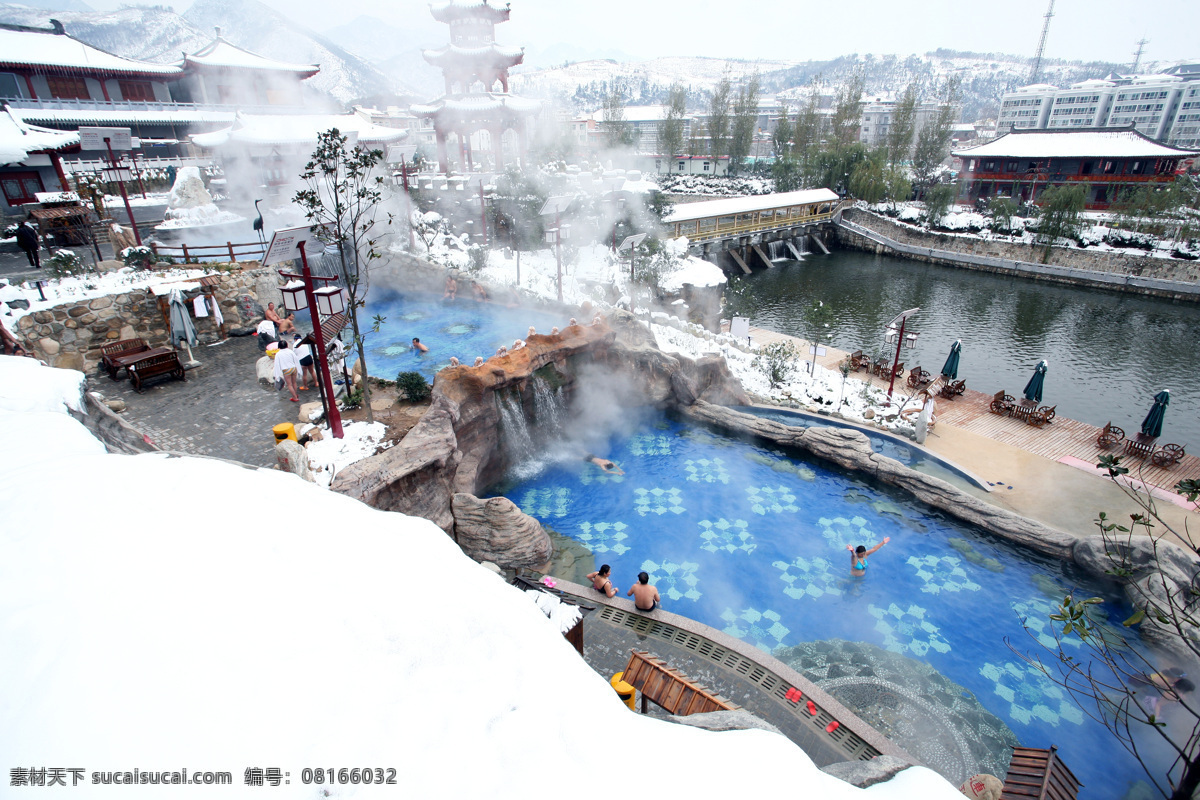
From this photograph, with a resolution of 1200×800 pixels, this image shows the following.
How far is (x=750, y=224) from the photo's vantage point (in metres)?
37.2

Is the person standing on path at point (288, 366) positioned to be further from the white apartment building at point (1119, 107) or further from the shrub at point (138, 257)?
the white apartment building at point (1119, 107)

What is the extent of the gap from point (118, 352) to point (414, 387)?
21.7 feet

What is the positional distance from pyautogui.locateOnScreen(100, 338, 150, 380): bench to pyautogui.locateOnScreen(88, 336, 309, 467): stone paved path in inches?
11.2

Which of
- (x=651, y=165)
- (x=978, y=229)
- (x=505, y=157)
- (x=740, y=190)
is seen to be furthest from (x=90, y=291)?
(x=651, y=165)

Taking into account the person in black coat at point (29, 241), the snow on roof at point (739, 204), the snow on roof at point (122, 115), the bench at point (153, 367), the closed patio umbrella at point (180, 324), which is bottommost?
the bench at point (153, 367)

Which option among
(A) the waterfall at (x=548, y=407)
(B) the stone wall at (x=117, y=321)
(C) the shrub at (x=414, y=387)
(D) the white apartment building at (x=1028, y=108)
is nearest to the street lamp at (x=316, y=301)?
(C) the shrub at (x=414, y=387)

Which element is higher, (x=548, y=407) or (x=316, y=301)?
(x=316, y=301)

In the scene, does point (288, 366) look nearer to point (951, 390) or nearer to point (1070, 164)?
point (951, 390)

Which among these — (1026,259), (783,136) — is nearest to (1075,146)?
(1026,259)

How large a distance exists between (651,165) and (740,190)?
1515 cm

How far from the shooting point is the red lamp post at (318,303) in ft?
27.5

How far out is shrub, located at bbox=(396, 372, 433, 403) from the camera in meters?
11.5

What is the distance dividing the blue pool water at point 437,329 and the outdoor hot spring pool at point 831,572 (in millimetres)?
5104

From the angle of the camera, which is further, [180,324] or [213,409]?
[180,324]
